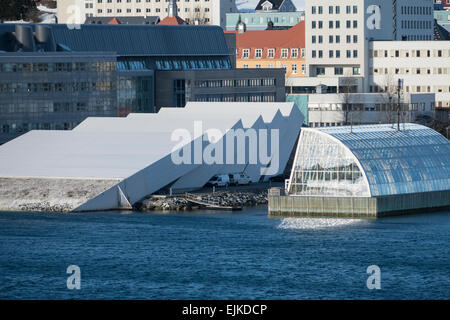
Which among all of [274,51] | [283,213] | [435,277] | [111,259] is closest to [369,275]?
[435,277]

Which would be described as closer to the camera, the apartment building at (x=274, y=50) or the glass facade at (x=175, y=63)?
the glass facade at (x=175, y=63)

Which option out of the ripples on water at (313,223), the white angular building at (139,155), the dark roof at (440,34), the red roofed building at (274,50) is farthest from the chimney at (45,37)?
the dark roof at (440,34)

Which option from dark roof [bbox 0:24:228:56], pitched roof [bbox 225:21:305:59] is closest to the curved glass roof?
dark roof [bbox 0:24:228:56]

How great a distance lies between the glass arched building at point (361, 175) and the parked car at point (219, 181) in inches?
363

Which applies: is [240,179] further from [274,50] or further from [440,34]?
[440,34]

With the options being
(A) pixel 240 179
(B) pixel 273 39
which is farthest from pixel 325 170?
(B) pixel 273 39

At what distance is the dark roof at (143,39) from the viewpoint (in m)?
111

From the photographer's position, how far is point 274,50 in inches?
5925

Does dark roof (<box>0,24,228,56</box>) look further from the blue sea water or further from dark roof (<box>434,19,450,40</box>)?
dark roof (<box>434,19,450,40</box>)

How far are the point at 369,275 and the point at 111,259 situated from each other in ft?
37.6

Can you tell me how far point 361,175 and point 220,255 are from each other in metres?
12.8

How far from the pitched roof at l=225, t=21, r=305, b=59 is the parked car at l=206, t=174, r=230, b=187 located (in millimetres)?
62556

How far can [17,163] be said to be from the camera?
84375mm

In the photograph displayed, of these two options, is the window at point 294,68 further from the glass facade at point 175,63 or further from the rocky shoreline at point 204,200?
the rocky shoreline at point 204,200
